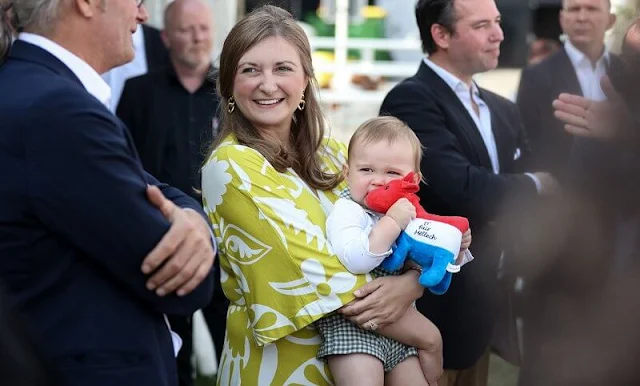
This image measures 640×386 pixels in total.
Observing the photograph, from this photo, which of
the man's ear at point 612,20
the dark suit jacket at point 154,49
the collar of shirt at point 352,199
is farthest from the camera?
the dark suit jacket at point 154,49

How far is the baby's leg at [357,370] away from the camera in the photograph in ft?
8.94

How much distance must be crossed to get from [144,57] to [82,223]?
168 inches

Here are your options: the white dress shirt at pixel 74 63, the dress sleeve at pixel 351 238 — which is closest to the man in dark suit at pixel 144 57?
the dress sleeve at pixel 351 238

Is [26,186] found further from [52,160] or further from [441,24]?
[441,24]

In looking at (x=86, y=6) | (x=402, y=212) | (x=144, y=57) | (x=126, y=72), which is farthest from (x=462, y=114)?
(x=144, y=57)

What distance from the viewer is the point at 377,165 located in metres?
2.93

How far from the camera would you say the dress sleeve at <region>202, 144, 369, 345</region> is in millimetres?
2729

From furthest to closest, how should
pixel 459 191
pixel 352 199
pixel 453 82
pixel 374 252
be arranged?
1. pixel 453 82
2. pixel 459 191
3. pixel 352 199
4. pixel 374 252

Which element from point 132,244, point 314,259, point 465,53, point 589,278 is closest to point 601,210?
point 589,278

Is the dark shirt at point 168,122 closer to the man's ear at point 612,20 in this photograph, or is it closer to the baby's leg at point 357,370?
the man's ear at point 612,20

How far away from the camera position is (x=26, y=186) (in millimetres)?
2139

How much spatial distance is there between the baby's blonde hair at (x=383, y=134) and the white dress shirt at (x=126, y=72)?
9.93ft

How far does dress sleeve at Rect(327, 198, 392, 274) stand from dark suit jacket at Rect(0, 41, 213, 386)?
57 centimetres

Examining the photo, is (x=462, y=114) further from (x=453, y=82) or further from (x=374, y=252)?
(x=374, y=252)
